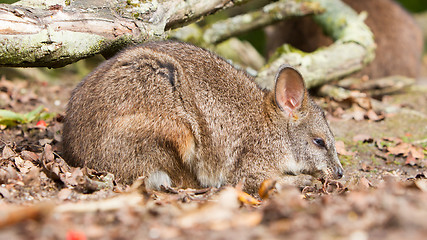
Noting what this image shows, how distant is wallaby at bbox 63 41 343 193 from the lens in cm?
429

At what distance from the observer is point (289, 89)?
504cm

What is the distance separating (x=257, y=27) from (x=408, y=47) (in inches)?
145

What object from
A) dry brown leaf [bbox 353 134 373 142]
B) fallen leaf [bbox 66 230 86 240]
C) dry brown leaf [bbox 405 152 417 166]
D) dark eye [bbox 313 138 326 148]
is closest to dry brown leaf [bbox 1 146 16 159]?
fallen leaf [bbox 66 230 86 240]

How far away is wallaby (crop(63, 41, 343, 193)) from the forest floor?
0.83 feet

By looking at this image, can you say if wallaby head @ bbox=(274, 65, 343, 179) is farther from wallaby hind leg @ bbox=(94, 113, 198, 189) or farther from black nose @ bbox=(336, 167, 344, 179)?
wallaby hind leg @ bbox=(94, 113, 198, 189)

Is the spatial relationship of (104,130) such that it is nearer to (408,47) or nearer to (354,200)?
(354,200)

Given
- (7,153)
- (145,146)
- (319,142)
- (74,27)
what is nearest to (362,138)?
(319,142)

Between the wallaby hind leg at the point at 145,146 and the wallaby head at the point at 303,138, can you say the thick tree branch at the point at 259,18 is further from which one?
the wallaby hind leg at the point at 145,146

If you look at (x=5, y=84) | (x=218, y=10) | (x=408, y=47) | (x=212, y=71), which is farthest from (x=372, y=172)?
(x=5, y=84)

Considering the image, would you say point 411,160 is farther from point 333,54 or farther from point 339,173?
point 333,54

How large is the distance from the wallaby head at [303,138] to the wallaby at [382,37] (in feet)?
15.4

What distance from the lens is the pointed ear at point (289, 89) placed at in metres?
4.89

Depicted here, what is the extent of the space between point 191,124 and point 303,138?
1.37m

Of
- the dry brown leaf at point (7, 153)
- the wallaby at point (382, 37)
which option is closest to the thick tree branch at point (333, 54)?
the wallaby at point (382, 37)
